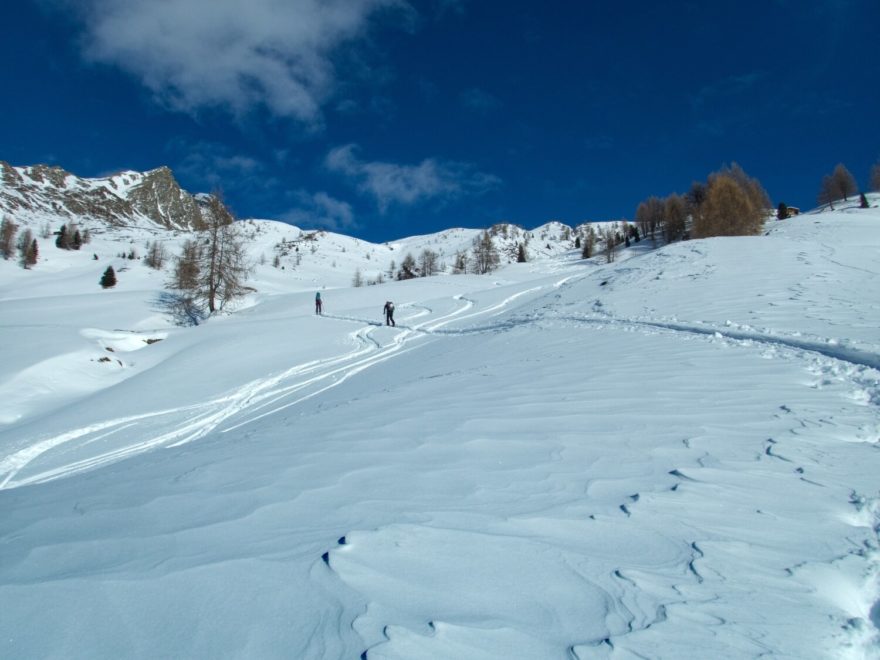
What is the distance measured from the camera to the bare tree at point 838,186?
8025 centimetres

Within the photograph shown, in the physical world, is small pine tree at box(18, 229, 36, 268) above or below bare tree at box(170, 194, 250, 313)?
above

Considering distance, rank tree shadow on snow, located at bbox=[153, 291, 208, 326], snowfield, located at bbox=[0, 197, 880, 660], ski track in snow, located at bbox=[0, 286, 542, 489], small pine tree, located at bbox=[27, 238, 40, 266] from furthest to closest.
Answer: small pine tree, located at bbox=[27, 238, 40, 266] < tree shadow on snow, located at bbox=[153, 291, 208, 326] < ski track in snow, located at bbox=[0, 286, 542, 489] < snowfield, located at bbox=[0, 197, 880, 660]

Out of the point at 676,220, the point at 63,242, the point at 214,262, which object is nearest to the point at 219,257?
the point at 214,262

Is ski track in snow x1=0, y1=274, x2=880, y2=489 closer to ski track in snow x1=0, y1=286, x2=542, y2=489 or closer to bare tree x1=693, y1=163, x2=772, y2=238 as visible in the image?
ski track in snow x1=0, y1=286, x2=542, y2=489

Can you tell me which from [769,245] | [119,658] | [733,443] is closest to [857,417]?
[733,443]

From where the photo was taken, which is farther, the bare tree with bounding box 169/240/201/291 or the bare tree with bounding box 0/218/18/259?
the bare tree with bounding box 0/218/18/259

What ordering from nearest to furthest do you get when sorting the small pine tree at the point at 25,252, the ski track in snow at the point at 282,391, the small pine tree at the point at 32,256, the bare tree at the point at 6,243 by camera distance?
the ski track in snow at the point at 282,391, the small pine tree at the point at 25,252, the small pine tree at the point at 32,256, the bare tree at the point at 6,243

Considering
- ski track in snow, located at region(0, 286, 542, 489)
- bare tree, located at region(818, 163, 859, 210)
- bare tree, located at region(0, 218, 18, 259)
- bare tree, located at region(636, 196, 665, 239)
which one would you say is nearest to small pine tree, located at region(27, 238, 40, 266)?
bare tree, located at region(0, 218, 18, 259)

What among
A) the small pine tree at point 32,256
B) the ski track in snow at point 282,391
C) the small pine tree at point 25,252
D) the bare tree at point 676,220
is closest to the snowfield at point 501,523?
the ski track in snow at point 282,391

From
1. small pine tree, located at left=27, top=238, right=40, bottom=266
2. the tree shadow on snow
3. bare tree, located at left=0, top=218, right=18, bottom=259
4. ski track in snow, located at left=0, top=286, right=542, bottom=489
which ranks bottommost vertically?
ski track in snow, located at left=0, top=286, right=542, bottom=489

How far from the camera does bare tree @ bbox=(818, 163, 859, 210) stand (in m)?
80.2

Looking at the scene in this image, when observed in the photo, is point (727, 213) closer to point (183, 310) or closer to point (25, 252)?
point (183, 310)

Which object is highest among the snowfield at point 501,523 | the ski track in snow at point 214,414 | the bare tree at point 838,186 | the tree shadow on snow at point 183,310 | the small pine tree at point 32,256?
the bare tree at point 838,186

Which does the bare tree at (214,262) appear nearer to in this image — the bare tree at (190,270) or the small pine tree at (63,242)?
the bare tree at (190,270)
